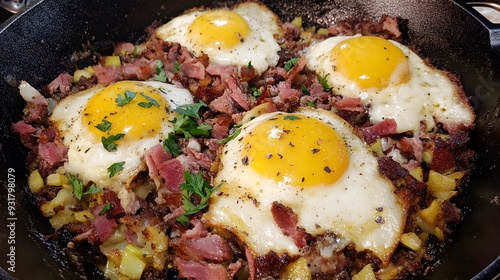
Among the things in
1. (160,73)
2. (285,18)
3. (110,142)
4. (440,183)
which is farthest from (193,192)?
(285,18)

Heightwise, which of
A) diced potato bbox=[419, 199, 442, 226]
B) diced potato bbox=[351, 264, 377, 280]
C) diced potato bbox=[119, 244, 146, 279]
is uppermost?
diced potato bbox=[119, 244, 146, 279]

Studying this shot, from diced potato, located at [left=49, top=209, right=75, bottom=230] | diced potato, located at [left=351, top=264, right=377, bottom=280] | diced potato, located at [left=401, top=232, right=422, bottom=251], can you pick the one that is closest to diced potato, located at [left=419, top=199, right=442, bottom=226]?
diced potato, located at [left=401, top=232, right=422, bottom=251]

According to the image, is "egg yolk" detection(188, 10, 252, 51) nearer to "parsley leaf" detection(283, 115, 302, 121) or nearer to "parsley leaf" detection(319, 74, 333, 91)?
"parsley leaf" detection(319, 74, 333, 91)

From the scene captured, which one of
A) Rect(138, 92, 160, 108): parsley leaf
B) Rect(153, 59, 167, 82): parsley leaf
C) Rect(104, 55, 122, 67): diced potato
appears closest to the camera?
Rect(138, 92, 160, 108): parsley leaf

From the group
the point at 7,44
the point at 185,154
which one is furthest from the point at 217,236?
the point at 7,44

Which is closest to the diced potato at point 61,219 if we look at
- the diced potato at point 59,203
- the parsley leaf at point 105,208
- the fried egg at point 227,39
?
the diced potato at point 59,203

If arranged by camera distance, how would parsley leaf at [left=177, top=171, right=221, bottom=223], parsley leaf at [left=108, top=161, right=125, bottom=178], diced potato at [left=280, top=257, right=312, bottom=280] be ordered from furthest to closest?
parsley leaf at [left=108, top=161, right=125, bottom=178]
parsley leaf at [left=177, top=171, right=221, bottom=223]
diced potato at [left=280, top=257, right=312, bottom=280]

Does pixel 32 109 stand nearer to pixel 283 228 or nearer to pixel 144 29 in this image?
pixel 144 29
